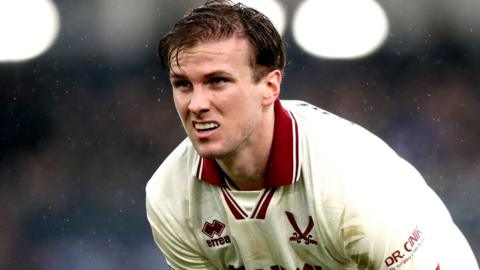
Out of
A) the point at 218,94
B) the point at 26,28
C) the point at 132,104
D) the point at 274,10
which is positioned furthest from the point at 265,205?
the point at 26,28

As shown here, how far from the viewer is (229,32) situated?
2.78 meters

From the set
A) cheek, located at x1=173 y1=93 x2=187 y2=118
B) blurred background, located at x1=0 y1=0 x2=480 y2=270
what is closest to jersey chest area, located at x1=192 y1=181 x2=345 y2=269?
cheek, located at x1=173 y1=93 x2=187 y2=118

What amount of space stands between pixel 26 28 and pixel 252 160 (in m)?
3.82

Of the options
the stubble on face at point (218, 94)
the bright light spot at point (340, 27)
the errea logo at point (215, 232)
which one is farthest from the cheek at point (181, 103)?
the bright light spot at point (340, 27)

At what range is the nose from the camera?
2.66m

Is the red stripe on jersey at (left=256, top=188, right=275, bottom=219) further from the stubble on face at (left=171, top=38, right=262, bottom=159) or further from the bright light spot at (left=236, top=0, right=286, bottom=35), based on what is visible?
the bright light spot at (left=236, top=0, right=286, bottom=35)

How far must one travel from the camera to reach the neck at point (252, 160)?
2.87 metres

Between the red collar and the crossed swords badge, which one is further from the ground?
the red collar

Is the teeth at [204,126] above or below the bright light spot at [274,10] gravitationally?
below

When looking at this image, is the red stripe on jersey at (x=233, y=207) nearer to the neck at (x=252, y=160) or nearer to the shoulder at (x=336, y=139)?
the neck at (x=252, y=160)

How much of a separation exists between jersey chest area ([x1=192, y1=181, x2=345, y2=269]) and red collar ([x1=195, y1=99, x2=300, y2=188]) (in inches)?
1.3

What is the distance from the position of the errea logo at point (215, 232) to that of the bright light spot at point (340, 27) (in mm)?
3554

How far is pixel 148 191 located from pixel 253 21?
615mm

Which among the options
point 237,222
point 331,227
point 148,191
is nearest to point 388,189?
point 331,227
